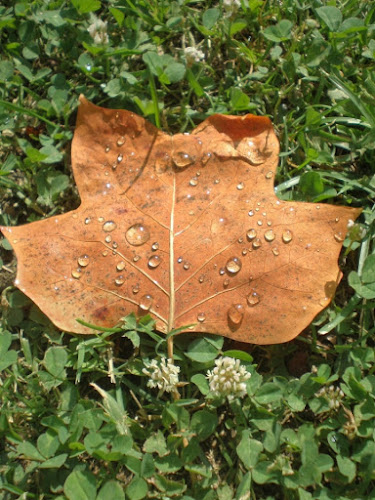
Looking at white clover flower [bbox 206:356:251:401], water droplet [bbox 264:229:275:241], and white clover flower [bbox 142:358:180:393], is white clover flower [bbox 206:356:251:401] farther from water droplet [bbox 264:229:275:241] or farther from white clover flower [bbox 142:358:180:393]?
water droplet [bbox 264:229:275:241]

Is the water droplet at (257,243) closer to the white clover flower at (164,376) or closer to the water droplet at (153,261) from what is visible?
the water droplet at (153,261)

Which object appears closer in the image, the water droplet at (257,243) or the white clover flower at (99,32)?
the water droplet at (257,243)

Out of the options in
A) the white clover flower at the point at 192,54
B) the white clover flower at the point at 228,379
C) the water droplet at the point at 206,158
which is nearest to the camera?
the white clover flower at the point at 228,379

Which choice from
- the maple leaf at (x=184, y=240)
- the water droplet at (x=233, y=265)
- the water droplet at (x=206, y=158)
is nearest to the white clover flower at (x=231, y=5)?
the maple leaf at (x=184, y=240)

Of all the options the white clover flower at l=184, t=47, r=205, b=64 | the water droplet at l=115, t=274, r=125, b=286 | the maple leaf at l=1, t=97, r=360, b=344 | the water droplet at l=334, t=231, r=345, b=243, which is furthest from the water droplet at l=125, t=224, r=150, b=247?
the white clover flower at l=184, t=47, r=205, b=64

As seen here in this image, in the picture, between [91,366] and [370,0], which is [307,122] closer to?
[370,0]

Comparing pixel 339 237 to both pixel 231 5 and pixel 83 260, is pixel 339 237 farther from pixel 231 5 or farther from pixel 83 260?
pixel 231 5

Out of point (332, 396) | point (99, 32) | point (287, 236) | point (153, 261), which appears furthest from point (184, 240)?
point (99, 32)
